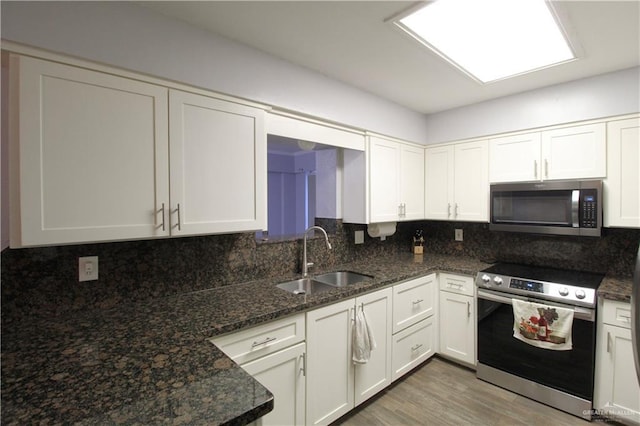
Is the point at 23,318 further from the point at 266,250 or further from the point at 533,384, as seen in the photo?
the point at 533,384

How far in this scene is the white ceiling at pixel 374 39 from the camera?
1466 millimetres

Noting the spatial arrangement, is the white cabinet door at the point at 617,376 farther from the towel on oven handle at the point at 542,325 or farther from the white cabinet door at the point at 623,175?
the white cabinet door at the point at 623,175

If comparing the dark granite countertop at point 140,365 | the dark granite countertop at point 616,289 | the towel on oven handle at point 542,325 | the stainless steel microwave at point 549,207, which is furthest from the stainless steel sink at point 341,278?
the dark granite countertop at point 616,289

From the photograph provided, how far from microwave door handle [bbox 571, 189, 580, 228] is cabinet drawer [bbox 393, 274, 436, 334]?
109 centimetres

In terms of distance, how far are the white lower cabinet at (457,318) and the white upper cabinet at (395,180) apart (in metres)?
0.71

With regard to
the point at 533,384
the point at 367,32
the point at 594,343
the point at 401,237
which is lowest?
the point at 533,384

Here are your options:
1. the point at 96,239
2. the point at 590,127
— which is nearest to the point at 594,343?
the point at 590,127

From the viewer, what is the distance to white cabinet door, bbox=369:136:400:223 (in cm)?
263

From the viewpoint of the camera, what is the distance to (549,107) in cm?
243

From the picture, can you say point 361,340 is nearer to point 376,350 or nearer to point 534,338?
point 376,350

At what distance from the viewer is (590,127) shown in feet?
7.40

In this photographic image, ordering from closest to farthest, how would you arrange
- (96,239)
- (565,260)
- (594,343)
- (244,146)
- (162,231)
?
(96,239), (162,231), (244,146), (594,343), (565,260)

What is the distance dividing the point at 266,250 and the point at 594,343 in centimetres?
226

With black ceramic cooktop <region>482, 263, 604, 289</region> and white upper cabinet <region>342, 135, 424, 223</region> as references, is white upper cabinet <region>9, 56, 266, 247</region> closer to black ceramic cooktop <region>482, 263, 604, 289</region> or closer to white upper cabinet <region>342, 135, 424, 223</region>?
white upper cabinet <region>342, 135, 424, 223</region>
